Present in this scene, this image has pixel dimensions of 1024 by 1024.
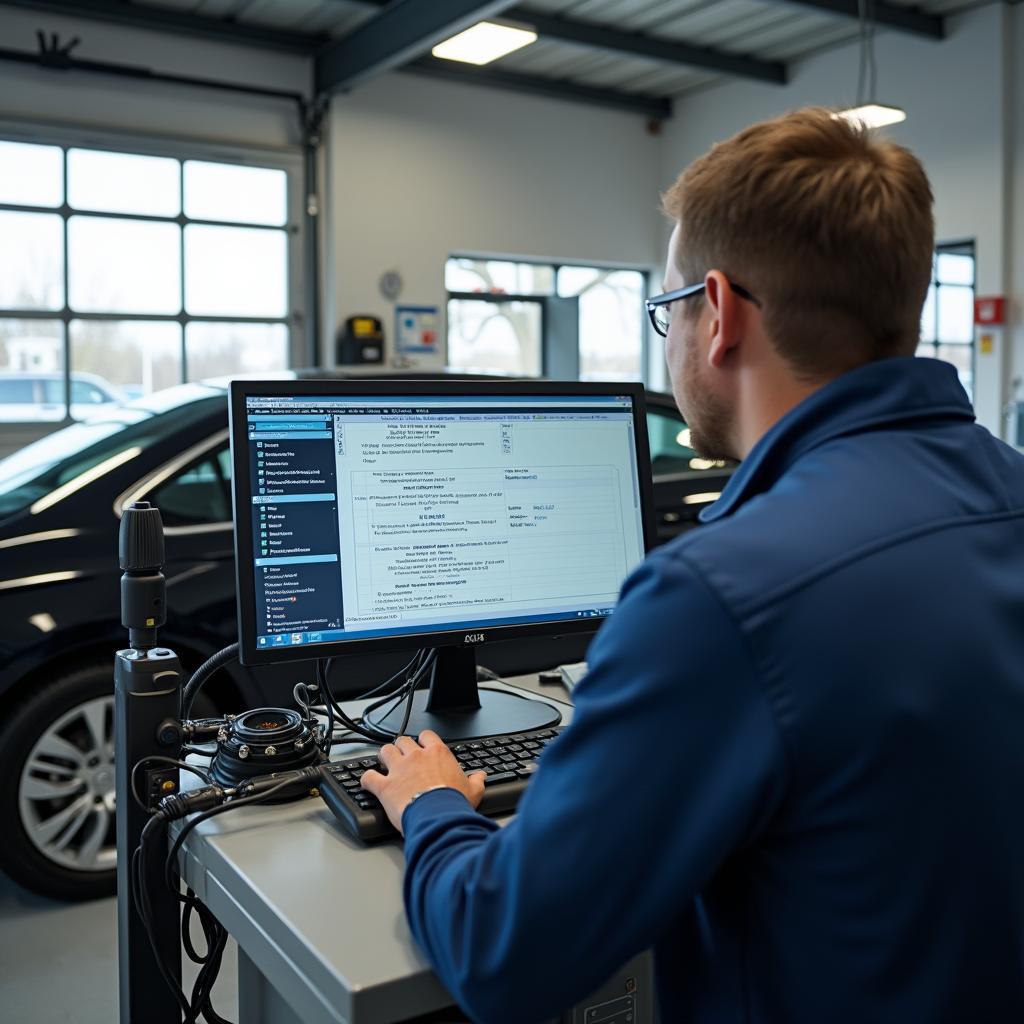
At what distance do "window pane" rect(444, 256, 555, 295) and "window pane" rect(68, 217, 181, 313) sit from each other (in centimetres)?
203

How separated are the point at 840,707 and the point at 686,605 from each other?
0.13 metres

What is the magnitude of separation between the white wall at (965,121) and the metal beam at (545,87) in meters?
1.71

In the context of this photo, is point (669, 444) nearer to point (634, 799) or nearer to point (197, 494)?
point (197, 494)

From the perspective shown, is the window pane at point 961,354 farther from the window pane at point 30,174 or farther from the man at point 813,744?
the man at point 813,744

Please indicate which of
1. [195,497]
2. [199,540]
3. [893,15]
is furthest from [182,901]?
[893,15]

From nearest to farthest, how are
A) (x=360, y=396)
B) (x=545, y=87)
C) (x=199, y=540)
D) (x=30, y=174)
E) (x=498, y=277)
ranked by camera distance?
(x=360, y=396) → (x=199, y=540) → (x=30, y=174) → (x=545, y=87) → (x=498, y=277)

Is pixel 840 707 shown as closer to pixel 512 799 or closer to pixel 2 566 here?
pixel 512 799

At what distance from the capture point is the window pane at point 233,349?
24.1 feet

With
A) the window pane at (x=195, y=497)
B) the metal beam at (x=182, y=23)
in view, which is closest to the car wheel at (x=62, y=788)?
the window pane at (x=195, y=497)

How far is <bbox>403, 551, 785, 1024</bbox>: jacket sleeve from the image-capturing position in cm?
77

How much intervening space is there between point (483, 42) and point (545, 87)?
8.24ft

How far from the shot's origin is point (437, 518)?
1.50 meters

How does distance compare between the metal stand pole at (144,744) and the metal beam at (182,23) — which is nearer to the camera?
the metal stand pole at (144,744)

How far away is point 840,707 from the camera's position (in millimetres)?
763
